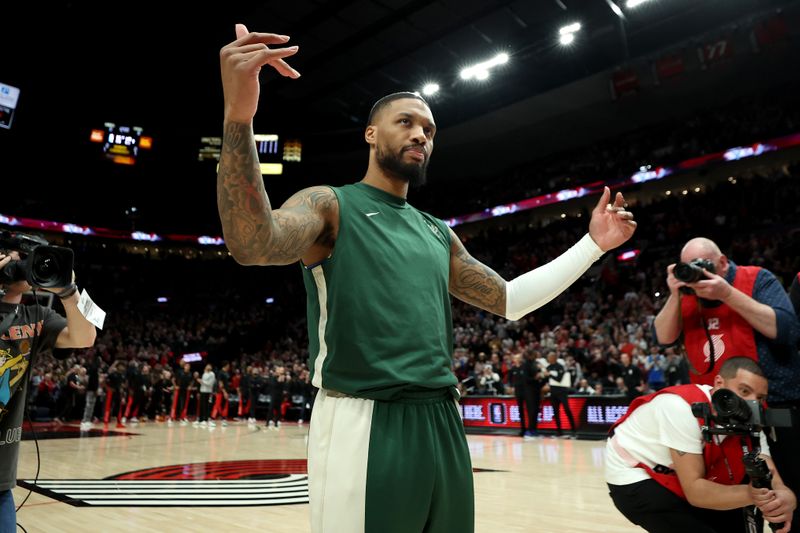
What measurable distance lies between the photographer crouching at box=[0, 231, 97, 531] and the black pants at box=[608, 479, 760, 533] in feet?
8.16

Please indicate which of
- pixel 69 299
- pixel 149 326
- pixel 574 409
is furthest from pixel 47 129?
pixel 69 299

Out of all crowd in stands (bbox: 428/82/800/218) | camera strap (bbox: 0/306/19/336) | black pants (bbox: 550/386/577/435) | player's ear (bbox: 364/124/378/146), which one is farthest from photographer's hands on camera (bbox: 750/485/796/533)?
crowd in stands (bbox: 428/82/800/218)

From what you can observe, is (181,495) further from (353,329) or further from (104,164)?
(104,164)

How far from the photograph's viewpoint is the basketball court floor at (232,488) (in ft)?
15.5

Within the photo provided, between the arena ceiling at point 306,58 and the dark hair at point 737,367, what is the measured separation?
15014mm

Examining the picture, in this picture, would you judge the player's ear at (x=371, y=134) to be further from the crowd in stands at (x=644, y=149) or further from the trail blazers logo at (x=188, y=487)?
the crowd in stands at (x=644, y=149)

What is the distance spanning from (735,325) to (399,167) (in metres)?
1.86

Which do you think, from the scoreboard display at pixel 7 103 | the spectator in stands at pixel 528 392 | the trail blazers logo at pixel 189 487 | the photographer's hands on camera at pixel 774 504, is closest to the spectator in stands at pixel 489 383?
the spectator in stands at pixel 528 392

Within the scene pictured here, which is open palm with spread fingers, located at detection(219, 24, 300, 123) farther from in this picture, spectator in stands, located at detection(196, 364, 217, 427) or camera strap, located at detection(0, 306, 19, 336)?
spectator in stands, located at detection(196, 364, 217, 427)

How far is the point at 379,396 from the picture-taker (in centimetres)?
154

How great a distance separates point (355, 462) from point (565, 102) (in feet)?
72.4

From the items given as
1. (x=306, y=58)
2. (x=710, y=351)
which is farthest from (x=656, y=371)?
(x=306, y=58)

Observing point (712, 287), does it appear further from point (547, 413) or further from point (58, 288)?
point (547, 413)

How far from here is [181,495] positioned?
19.3 feet
